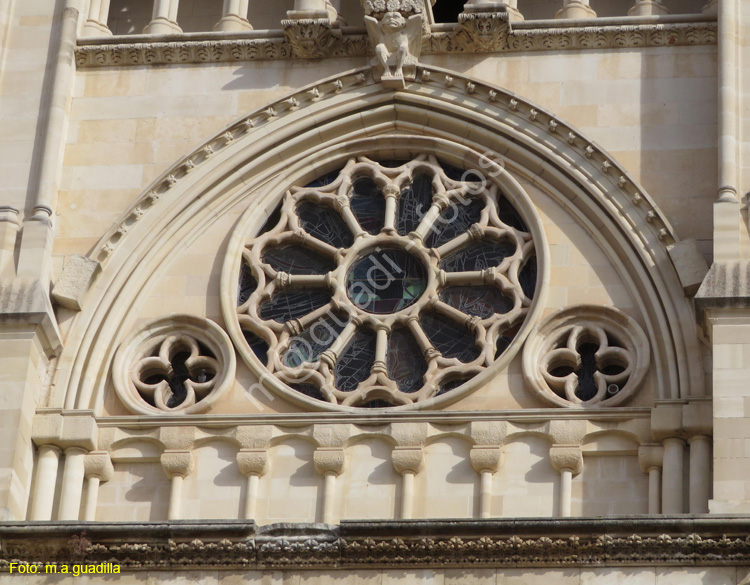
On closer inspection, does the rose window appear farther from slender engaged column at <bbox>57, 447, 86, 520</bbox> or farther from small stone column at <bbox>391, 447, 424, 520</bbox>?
slender engaged column at <bbox>57, 447, 86, 520</bbox>

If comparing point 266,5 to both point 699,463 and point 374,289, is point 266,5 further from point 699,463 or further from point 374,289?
point 699,463

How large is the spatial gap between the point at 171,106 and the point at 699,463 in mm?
6350

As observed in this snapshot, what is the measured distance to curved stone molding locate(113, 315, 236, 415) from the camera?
22750 millimetres

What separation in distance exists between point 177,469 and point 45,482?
3.75ft

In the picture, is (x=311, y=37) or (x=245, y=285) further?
(x=311, y=37)

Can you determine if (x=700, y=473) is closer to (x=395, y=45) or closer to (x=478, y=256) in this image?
(x=478, y=256)

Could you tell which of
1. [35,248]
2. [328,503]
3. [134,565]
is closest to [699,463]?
[328,503]

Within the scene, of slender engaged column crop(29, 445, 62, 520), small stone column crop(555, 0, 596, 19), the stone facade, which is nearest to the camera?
the stone facade

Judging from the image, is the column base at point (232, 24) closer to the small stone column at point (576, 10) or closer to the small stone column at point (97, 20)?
the small stone column at point (97, 20)

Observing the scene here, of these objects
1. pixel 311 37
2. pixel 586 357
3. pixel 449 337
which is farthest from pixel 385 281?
pixel 311 37

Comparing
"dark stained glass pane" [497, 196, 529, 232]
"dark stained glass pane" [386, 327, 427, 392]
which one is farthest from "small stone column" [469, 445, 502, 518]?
"dark stained glass pane" [497, 196, 529, 232]

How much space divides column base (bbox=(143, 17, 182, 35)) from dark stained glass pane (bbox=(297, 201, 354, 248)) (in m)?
2.30

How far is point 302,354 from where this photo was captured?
75.8 ft

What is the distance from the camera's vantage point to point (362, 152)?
79.6 feet
